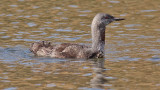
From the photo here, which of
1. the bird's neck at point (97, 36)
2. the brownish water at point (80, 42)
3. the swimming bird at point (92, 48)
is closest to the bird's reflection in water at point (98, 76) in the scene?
the brownish water at point (80, 42)

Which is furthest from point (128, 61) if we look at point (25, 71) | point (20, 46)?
point (20, 46)

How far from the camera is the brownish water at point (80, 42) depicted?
12.1 m

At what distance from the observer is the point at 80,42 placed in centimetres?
1770

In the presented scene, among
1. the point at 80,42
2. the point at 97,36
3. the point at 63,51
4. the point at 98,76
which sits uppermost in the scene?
the point at 97,36

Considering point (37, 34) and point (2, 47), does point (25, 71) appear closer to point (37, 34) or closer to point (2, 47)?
point (2, 47)

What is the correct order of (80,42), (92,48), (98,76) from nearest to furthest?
(98,76)
(92,48)
(80,42)

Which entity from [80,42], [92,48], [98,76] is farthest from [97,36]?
[98,76]

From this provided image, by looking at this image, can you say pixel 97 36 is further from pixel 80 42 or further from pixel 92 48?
pixel 80 42

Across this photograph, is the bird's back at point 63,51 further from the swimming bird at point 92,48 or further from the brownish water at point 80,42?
the brownish water at point 80,42

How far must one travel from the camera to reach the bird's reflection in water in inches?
464

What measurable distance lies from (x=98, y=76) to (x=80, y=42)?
518cm

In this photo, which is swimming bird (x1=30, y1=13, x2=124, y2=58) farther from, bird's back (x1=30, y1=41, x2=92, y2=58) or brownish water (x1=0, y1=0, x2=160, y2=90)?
brownish water (x1=0, y1=0, x2=160, y2=90)

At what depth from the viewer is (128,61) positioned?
1448 centimetres

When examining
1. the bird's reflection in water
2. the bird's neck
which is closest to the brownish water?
the bird's reflection in water
